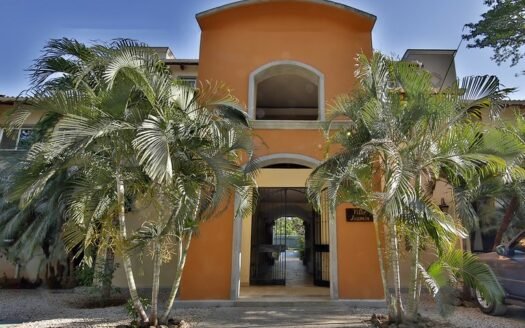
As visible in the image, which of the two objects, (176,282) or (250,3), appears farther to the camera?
(250,3)

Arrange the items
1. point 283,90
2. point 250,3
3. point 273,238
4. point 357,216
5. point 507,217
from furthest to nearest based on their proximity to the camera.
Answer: point 273,238
point 283,90
point 250,3
point 357,216
point 507,217

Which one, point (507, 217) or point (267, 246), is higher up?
point (507, 217)

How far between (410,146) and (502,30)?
22.4 feet

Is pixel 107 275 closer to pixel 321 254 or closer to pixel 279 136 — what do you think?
pixel 279 136

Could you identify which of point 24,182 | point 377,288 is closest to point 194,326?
point 24,182

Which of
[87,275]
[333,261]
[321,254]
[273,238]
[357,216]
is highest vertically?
[357,216]

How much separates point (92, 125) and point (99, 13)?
467cm

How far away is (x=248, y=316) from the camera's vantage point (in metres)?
8.02

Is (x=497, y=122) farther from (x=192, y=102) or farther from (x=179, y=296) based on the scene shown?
(x=179, y=296)

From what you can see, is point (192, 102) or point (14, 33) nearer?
point (192, 102)

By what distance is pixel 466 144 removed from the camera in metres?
6.43

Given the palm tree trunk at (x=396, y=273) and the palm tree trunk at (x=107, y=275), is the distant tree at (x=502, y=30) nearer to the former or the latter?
the palm tree trunk at (x=396, y=273)

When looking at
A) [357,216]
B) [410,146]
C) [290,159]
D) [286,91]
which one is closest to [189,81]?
[290,159]

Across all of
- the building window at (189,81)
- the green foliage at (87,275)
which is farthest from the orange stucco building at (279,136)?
the green foliage at (87,275)
